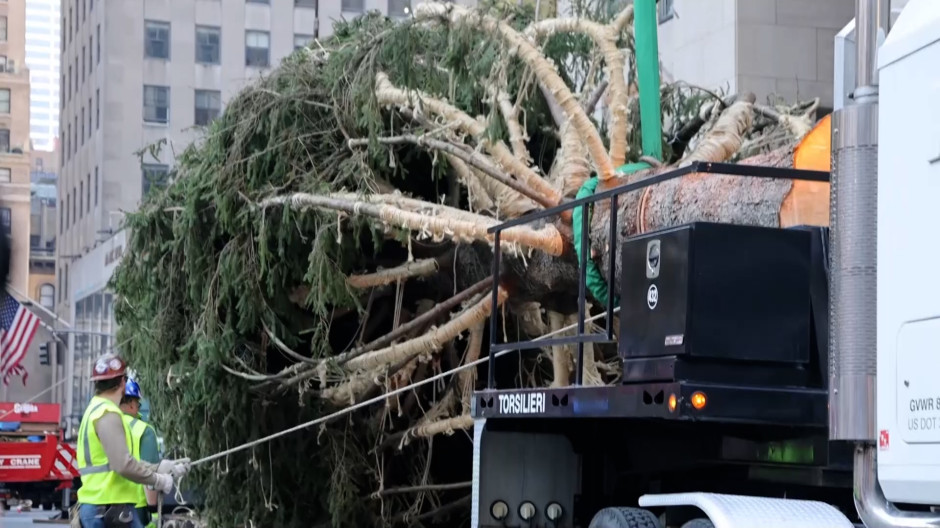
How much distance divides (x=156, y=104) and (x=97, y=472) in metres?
57.2

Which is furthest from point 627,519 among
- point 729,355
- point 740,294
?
point 740,294

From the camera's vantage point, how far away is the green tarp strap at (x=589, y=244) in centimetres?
689

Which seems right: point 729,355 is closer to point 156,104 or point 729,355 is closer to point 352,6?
point 352,6

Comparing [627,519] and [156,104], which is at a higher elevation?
[156,104]

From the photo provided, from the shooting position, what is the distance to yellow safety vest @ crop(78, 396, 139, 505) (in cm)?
830

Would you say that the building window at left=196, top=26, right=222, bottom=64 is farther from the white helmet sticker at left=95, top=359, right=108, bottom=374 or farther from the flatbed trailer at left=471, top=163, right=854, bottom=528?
the flatbed trailer at left=471, top=163, right=854, bottom=528

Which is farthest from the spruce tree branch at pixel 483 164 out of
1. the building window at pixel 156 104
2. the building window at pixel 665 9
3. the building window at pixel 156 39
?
the building window at pixel 156 39

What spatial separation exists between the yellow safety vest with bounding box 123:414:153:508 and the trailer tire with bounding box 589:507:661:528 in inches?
138

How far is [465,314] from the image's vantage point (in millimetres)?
8781

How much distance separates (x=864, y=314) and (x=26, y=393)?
7006 centimetres

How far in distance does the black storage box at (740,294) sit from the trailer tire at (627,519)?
67cm

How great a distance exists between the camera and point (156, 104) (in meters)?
63.8

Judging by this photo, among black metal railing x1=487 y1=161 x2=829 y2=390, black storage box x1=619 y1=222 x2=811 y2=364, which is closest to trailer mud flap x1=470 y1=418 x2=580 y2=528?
black metal railing x1=487 y1=161 x2=829 y2=390

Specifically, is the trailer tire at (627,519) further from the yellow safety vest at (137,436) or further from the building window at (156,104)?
the building window at (156,104)
